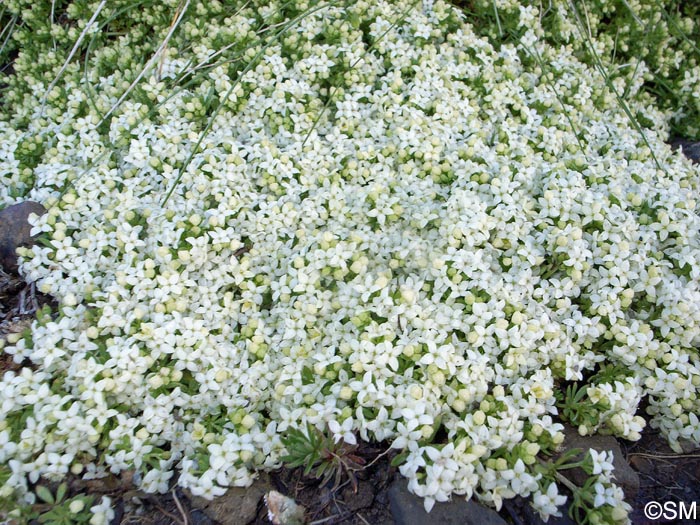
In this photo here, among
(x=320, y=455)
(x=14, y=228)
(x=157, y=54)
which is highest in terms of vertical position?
(x=157, y=54)

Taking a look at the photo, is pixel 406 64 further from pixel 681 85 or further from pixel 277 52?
pixel 681 85

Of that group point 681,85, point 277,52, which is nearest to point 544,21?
point 681,85

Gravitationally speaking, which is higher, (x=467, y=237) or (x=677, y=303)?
(x=467, y=237)

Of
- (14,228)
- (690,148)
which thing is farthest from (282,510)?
(690,148)

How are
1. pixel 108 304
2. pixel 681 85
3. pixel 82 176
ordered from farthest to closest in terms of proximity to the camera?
pixel 681 85
pixel 82 176
pixel 108 304

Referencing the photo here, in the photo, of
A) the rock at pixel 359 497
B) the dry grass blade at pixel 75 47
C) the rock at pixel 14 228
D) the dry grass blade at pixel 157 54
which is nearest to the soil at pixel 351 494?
the rock at pixel 359 497

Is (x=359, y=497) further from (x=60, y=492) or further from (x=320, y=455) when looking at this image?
(x=60, y=492)
